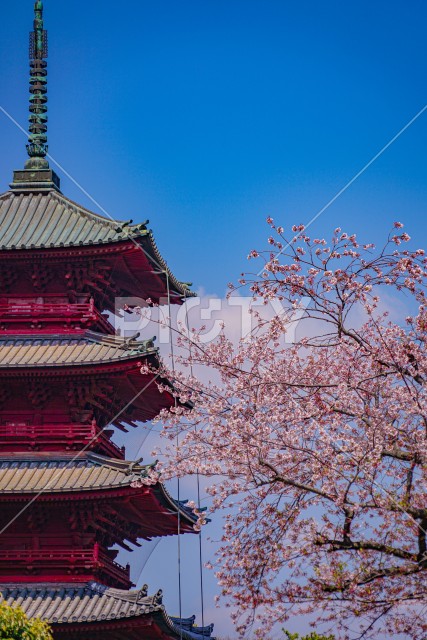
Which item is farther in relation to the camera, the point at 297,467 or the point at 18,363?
the point at 18,363

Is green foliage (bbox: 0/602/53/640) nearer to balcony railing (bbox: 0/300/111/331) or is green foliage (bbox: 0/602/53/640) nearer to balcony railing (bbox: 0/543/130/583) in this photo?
balcony railing (bbox: 0/543/130/583)

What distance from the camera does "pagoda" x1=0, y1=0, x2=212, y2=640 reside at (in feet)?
97.5

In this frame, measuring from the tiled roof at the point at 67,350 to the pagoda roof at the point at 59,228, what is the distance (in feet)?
8.18

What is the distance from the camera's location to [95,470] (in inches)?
1209

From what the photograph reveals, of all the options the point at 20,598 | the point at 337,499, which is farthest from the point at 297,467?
the point at 20,598

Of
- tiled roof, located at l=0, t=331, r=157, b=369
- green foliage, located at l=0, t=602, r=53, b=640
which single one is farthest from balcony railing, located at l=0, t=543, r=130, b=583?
green foliage, located at l=0, t=602, r=53, b=640

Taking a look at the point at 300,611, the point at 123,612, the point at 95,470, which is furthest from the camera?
the point at 95,470

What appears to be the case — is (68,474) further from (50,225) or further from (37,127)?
(37,127)

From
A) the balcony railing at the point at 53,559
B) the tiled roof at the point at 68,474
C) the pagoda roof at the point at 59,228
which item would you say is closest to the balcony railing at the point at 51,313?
the pagoda roof at the point at 59,228

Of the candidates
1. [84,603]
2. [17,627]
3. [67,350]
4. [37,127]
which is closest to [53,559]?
[84,603]

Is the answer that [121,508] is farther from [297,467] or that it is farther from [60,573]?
[297,467]

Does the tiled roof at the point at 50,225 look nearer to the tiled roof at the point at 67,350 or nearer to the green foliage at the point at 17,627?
the tiled roof at the point at 67,350

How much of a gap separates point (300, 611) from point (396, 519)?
225 centimetres

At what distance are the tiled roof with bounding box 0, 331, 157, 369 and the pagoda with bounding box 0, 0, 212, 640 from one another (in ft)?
0.13
